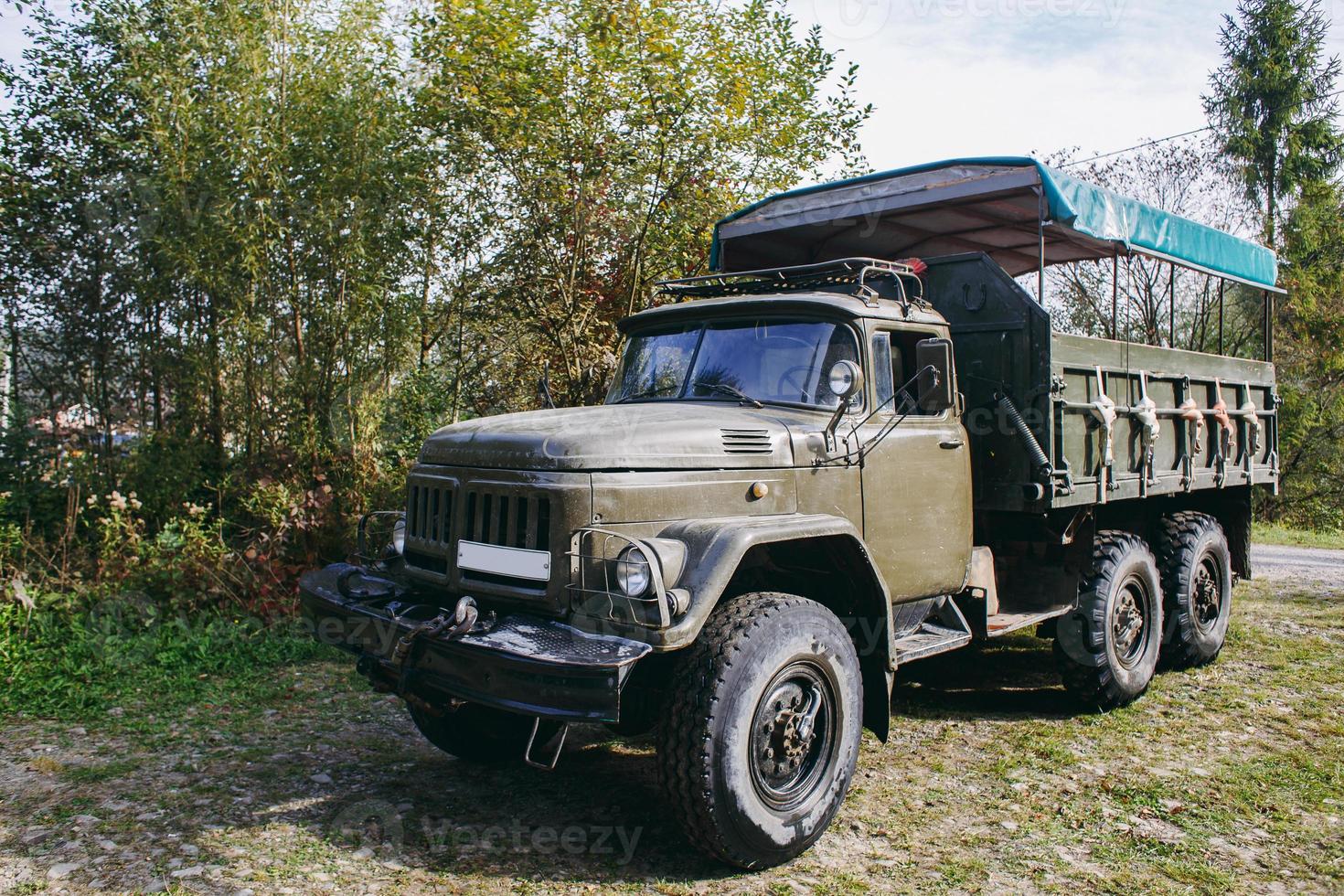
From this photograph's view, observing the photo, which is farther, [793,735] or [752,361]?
[752,361]

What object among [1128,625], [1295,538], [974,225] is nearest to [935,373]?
[1128,625]

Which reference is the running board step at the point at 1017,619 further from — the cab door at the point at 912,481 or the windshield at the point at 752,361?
the windshield at the point at 752,361

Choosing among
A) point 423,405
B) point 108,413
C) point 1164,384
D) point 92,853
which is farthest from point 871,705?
point 108,413

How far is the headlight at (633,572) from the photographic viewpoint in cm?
348

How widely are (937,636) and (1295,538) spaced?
14.4m

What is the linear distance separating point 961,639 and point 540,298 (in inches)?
220

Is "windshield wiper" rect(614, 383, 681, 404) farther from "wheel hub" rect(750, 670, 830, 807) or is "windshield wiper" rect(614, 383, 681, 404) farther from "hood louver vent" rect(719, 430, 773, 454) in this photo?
"wheel hub" rect(750, 670, 830, 807)

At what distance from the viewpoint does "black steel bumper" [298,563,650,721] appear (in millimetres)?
3248

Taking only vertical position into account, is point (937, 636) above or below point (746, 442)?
below

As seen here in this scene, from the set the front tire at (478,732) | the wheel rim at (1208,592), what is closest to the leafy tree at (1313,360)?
the wheel rim at (1208,592)

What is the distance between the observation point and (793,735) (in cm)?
386

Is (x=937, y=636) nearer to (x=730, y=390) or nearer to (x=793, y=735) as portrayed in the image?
(x=793, y=735)

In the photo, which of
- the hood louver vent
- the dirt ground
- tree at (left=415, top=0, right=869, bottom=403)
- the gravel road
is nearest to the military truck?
the hood louver vent

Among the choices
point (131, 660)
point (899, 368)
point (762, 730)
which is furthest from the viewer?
point (131, 660)
